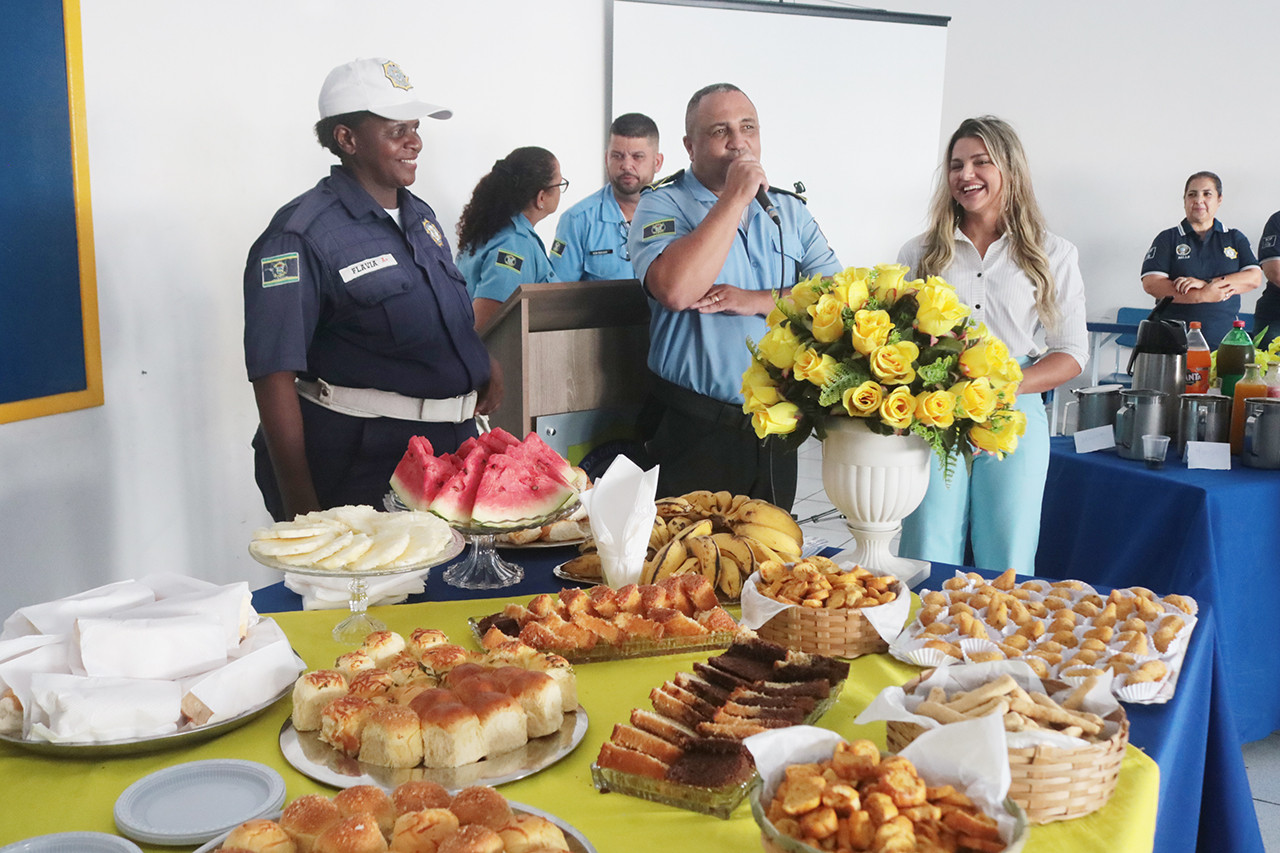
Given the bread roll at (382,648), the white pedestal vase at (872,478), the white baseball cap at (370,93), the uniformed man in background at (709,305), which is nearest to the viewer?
the bread roll at (382,648)

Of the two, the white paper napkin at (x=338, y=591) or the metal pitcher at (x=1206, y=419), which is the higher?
the metal pitcher at (x=1206, y=419)

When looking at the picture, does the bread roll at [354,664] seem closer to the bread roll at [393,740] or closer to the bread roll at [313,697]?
the bread roll at [313,697]

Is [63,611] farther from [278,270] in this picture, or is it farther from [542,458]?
[278,270]

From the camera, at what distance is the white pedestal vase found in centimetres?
167

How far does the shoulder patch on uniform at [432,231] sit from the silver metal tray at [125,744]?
1.80 meters

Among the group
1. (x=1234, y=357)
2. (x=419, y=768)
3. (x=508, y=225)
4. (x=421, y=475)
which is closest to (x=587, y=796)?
(x=419, y=768)

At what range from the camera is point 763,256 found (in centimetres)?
280

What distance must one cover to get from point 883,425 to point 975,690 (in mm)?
647

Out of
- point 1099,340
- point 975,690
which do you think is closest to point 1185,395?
point 975,690

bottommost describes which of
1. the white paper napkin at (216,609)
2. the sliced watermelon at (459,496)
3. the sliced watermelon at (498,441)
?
the white paper napkin at (216,609)

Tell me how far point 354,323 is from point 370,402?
196 mm

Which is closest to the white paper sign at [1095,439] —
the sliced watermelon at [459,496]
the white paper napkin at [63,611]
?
the sliced watermelon at [459,496]

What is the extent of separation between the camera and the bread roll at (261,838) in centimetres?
79

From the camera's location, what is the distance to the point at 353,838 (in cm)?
78
